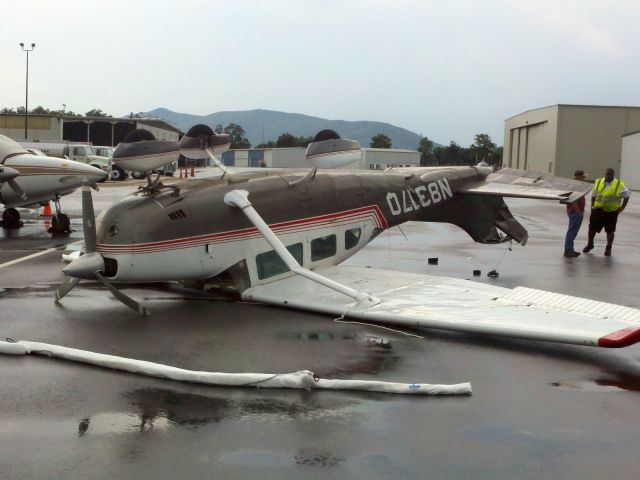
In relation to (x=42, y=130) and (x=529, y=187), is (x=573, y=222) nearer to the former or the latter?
(x=529, y=187)

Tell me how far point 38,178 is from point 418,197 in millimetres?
11108

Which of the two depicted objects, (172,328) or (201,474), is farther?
(172,328)

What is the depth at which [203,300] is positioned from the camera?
10828mm

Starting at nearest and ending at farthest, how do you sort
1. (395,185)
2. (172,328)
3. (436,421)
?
(436,421) < (172,328) < (395,185)

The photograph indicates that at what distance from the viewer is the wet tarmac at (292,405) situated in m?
5.11

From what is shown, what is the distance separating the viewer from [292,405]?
20.7 ft

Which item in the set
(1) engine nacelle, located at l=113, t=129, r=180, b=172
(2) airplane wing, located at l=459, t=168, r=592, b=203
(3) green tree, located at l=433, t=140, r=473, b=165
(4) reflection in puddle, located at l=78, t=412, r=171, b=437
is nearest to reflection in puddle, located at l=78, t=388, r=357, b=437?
(4) reflection in puddle, located at l=78, t=412, r=171, b=437

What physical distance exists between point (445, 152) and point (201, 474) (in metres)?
125

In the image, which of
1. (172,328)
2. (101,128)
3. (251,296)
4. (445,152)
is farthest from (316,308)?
(445,152)

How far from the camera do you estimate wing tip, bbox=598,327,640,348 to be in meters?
7.32

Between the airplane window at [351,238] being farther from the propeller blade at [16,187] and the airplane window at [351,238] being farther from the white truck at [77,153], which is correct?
the white truck at [77,153]

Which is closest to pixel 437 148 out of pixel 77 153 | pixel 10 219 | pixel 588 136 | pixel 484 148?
pixel 484 148

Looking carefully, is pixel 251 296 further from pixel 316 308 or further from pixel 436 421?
pixel 436 421

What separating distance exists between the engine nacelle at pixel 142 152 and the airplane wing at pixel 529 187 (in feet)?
19.0
